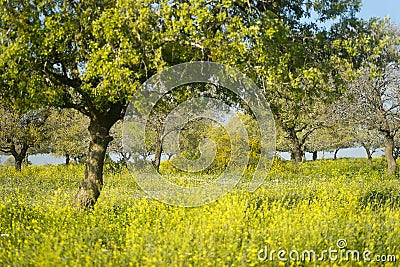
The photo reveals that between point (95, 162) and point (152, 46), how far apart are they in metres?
4.87

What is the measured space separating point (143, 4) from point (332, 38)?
211 inches

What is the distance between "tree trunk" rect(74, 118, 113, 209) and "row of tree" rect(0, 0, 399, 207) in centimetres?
3

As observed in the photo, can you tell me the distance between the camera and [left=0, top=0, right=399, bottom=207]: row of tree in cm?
966

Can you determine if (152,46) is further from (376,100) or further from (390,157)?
(390,157)

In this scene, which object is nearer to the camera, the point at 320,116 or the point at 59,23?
the point at 59,23

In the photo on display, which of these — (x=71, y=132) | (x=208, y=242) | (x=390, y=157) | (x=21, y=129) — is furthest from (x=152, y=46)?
(x=71, y=132)

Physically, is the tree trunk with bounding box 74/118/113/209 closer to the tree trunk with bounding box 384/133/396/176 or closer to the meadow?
the meadow

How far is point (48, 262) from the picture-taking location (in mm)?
6246

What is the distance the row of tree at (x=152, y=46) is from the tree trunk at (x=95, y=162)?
0.03 m

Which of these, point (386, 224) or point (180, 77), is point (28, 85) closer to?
point (180, 77)

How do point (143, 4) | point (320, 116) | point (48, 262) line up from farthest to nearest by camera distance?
point (320, 116)
point (143, 4)
point (48, 262)

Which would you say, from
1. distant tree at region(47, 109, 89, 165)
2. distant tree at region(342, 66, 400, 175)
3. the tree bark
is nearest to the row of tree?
distant tree at region(342, 66, 400, 175)

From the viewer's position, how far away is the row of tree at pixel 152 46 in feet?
31.7

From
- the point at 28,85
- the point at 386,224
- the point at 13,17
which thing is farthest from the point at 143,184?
the point at 386,224
